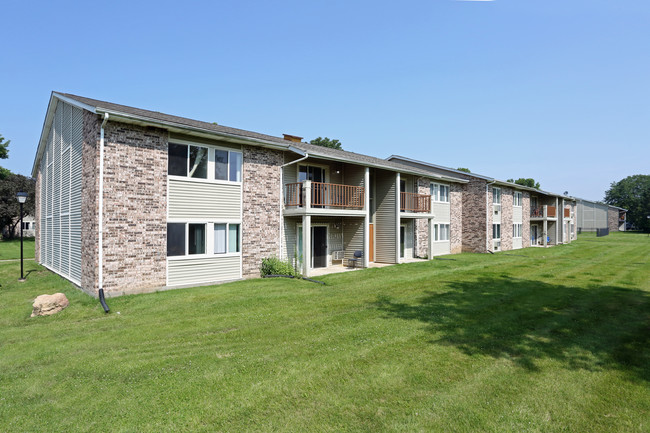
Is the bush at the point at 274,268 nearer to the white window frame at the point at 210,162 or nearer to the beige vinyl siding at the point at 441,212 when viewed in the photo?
the white window frame at the point at 210,162

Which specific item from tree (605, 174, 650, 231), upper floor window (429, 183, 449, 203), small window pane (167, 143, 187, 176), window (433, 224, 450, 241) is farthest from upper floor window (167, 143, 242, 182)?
tree (605, 174, 650, 231)

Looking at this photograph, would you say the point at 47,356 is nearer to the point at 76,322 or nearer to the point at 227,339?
the point at 76,322

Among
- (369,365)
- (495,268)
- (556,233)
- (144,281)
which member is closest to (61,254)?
(144,281)

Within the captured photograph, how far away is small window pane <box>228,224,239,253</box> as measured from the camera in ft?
43.0

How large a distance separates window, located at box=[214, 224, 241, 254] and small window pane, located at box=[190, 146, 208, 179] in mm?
1961

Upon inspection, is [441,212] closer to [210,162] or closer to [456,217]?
[456,217]

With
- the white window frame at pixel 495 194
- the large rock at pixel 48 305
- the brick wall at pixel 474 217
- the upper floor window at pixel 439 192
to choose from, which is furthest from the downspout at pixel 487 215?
the large rock at pixel 48 305

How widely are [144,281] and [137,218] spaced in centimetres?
202

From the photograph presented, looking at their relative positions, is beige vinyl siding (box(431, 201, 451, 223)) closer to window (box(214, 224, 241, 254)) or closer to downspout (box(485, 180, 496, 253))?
downspout (box(485, 180, 496, 253))

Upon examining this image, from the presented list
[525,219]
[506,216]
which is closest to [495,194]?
[506,216]

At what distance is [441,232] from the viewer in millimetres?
24422

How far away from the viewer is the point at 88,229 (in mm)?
11016

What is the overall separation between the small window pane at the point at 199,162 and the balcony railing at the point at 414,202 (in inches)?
438

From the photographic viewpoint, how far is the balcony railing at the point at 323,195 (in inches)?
571
